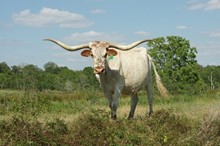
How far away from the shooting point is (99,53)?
10320mm

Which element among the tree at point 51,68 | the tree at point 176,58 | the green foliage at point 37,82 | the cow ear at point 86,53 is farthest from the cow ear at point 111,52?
the tree at point 51,68

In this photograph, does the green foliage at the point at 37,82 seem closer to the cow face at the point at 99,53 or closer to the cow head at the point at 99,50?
the cow head at the point at 99,50

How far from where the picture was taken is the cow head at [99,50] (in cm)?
1012

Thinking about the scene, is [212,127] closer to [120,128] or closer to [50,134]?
[120,128]

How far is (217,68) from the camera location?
12419 centimetres

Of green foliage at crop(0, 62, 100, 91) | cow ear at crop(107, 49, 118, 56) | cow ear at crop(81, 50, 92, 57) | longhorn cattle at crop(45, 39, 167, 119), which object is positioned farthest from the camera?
green foliage at crop(0, 62, 100, 91)

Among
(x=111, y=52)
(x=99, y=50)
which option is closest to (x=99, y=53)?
(x=99, y=50)

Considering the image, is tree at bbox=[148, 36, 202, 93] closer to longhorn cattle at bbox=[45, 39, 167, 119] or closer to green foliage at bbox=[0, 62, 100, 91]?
green foliage at bbox=[0, 62, 100, 91]

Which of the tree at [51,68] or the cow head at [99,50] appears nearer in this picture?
the cow head at [99,50]

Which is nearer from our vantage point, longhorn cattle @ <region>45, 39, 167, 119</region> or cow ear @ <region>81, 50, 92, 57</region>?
longhorn cattle @ <region>45, 39, 167, 119</region>

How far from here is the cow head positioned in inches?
399

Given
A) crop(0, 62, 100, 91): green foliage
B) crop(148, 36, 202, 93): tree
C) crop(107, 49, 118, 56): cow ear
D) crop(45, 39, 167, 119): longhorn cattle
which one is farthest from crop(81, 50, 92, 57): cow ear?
crop(148, 36, 202, 93): tree

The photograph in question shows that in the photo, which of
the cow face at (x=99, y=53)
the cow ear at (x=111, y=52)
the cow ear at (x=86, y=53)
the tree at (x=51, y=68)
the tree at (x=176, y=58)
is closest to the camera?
the cow face at (x=99, y=53)

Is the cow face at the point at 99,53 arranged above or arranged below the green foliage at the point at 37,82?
above
